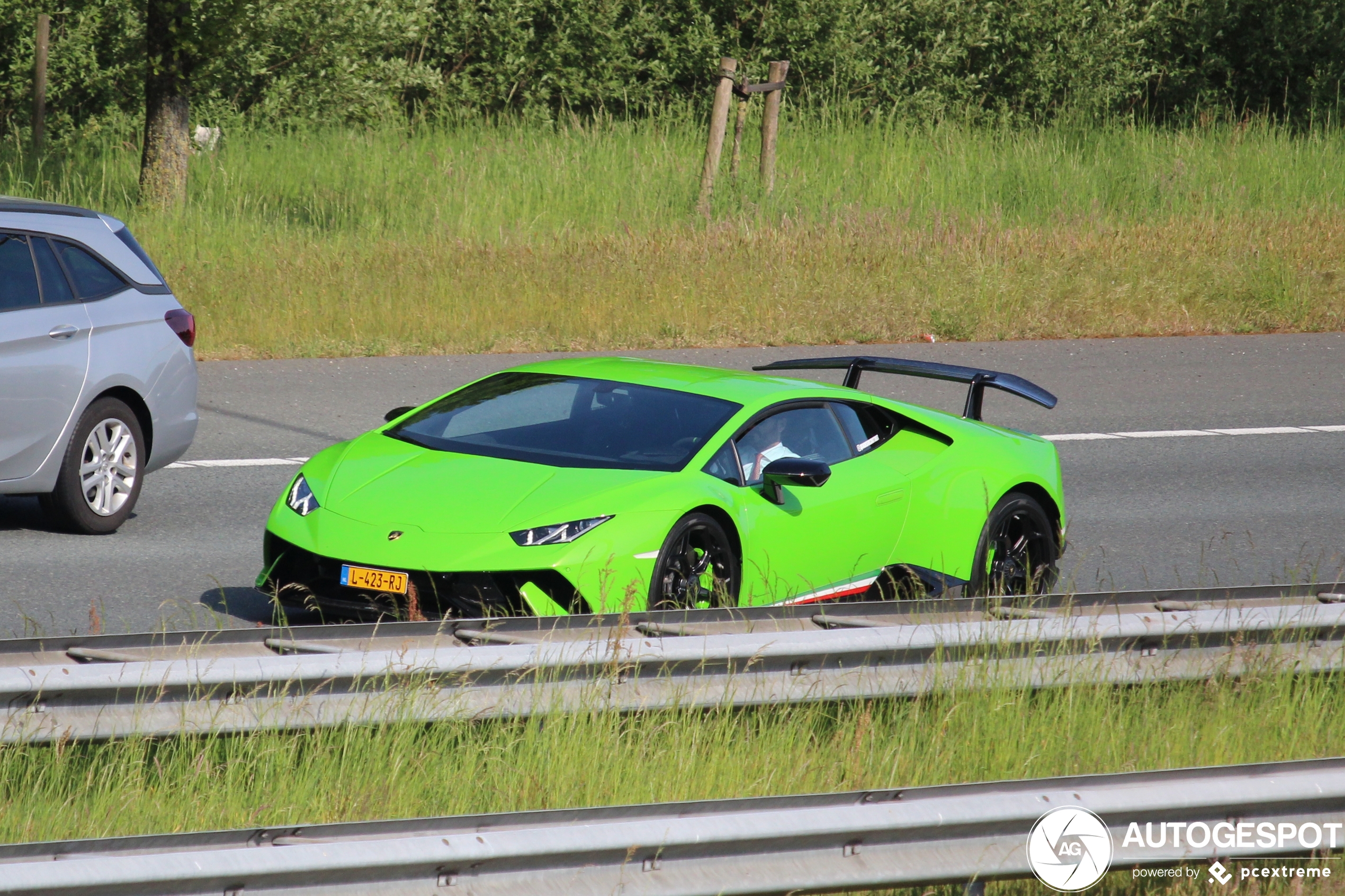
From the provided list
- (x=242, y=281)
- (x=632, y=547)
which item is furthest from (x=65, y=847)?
(x=242, y=281)

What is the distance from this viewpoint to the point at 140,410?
890 cm

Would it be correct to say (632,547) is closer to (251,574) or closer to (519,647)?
(519,647)

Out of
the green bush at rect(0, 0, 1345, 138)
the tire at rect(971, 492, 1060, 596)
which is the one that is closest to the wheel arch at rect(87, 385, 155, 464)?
the tire at rect(971, 492, 1060, 596)

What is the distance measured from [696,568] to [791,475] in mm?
611

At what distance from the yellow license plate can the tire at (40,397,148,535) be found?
2.83 m

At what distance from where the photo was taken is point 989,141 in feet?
76.4

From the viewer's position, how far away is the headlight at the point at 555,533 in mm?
6234

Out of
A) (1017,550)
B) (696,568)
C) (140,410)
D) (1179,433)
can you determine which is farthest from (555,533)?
(1179,433)

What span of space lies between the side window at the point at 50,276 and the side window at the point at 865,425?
428 cm

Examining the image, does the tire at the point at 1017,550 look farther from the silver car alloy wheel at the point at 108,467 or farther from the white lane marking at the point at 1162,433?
the silver car alloy wheel at the point at 108,467

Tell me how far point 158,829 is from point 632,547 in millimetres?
2436

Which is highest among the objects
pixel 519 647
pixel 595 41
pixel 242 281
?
pixel 595 41

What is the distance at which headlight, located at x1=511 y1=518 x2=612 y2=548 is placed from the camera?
6.23 m

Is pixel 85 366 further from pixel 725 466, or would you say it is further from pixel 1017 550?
pixel 1017 550
